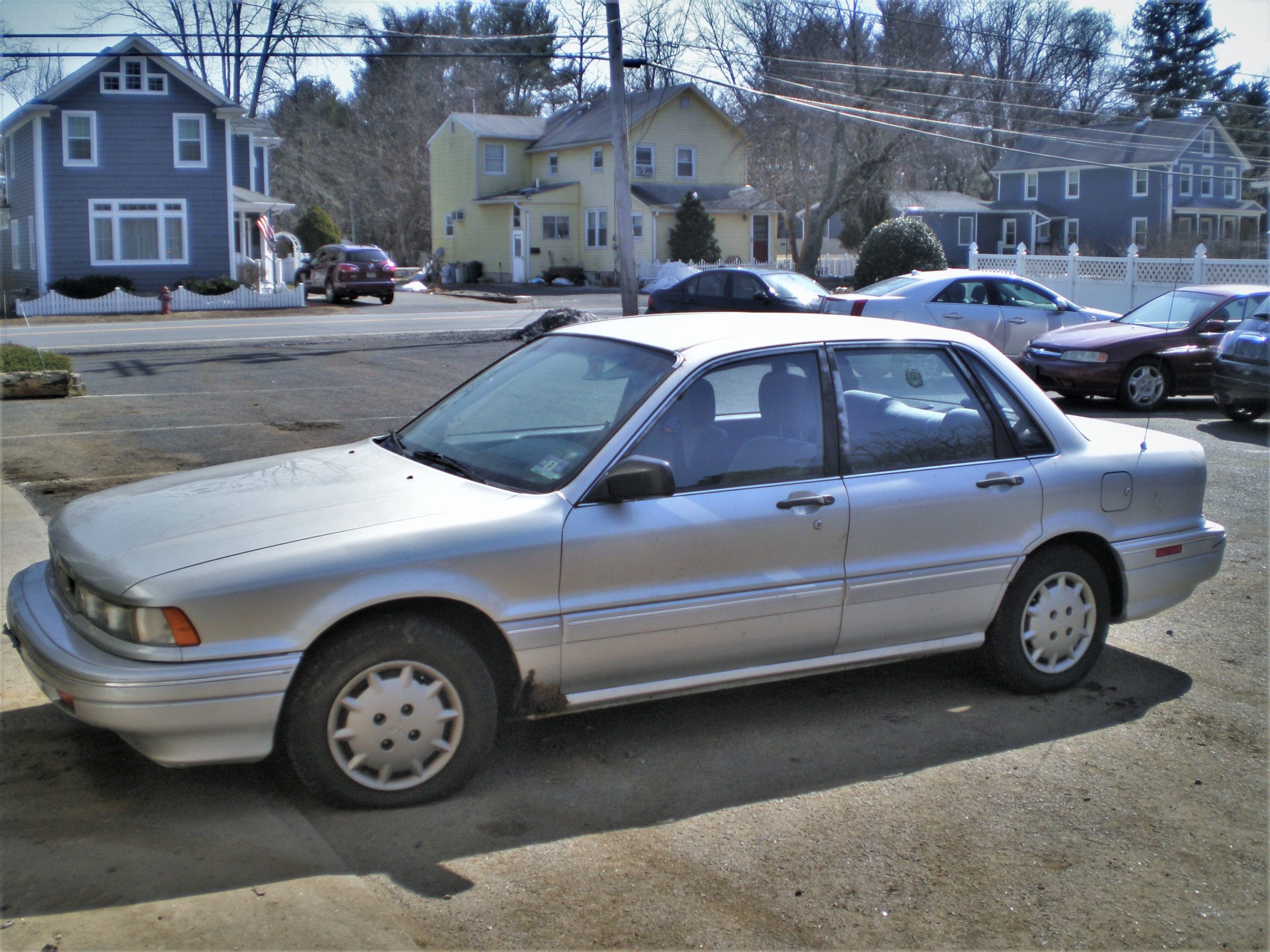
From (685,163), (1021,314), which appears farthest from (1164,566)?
(685,163)

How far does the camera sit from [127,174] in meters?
33.7

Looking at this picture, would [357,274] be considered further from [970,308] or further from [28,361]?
[970,308]

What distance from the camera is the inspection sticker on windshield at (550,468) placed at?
4242 mm

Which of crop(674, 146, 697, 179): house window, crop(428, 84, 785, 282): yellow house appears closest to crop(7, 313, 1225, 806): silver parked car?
crop(428, 84, 785, 282): yellow house

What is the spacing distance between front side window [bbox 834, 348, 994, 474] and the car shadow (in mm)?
1096

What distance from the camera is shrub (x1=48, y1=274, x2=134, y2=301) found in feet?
106

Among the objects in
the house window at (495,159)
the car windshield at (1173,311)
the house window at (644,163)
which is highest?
the house window at (495,159)

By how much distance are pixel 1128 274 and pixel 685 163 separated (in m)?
25.4

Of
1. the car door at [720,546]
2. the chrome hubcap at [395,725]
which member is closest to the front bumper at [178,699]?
the chrome hubcap at [395,725]

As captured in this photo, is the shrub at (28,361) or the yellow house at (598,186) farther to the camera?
the yellow house at (598,186)

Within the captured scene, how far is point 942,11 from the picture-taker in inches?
1662

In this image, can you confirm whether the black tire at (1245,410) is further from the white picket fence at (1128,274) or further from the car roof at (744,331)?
the white picket fence at (1128,274)

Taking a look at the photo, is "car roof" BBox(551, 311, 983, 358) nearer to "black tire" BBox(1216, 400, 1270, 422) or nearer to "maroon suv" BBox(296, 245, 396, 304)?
"black tire" BBox(1216, 400, 1270, 422)

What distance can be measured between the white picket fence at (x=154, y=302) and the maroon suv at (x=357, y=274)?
1.31 meters
